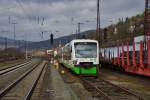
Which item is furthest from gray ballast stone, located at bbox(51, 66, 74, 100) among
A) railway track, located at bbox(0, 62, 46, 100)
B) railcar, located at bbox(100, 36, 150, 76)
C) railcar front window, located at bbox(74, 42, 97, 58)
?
railcar front window, located at bbox(74, 42, 97, 58)

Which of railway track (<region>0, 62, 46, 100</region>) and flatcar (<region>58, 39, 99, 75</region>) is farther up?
flatcar (<region>58, 39, 99, 75</region>)

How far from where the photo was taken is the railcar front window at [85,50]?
3388 cm

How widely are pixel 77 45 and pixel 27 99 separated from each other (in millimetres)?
17088

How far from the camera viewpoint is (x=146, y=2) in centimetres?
3216

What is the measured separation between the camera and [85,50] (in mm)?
34156

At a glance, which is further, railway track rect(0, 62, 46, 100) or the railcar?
the railcar

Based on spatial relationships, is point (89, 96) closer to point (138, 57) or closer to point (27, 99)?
point (27, 99)

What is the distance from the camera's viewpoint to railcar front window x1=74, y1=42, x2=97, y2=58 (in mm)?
33875

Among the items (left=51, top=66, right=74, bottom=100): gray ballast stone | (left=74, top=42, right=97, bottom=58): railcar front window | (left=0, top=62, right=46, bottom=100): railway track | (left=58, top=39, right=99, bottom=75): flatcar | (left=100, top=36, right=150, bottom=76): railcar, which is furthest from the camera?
(left=74, top=42, right=97, bottom=58): railcar front window

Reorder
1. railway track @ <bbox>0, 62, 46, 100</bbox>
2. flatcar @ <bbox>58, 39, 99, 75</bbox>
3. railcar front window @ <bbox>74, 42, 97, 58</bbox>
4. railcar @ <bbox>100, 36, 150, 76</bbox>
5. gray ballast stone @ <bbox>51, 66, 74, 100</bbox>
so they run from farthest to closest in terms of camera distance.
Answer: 1. railcar front window @ <bbox>74, 42, 97, 58</bbox>
2. flatcar @ <bbox>58, 39, 99, 75</bbox>
3. railcar @ <bbox>100, 36, 150, 76</bbox>
4. railway track @ <bbox>0, 62, 46, 100</bbox>
5. gray ballast stone @ <bbox>51, 66, 74, 100</bbox>

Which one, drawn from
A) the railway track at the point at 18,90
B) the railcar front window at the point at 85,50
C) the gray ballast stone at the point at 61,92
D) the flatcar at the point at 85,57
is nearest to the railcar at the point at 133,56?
the flatcar at the point at 85,57

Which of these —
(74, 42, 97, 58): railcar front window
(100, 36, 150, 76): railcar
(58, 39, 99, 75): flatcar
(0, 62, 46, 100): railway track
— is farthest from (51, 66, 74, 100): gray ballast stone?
(74, 42, 97, 58): railcar front window

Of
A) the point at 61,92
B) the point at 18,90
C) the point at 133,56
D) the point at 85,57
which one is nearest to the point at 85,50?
the point at 85,57

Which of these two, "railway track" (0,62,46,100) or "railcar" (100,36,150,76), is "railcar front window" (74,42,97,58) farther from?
"railway track" (0,62,46,100)
